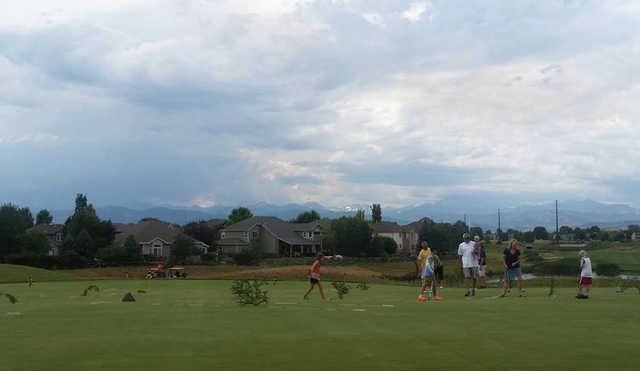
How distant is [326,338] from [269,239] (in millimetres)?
99274

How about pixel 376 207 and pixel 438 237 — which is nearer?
pixel 438 237

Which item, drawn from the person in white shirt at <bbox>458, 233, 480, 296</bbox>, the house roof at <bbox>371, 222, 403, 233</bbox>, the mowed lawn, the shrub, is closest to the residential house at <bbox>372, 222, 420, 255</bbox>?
the house roof at <bbox>371, 222, 403, 233</bbox>

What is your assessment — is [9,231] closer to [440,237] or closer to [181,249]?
[181,249]

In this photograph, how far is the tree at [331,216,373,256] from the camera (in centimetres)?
10688

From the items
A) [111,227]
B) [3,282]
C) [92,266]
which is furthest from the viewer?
[111,227]

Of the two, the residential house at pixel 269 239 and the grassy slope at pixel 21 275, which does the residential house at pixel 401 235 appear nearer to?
the residential house at pixel 269 239

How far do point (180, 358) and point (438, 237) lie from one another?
4297 inches

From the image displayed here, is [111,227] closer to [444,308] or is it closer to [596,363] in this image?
[444,308]

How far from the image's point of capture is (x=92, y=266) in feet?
274

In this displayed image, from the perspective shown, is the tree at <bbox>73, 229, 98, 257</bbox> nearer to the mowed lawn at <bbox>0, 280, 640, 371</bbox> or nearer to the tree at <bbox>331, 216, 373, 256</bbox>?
the tree at <bbox>331, 216, 373, 256</bbox>

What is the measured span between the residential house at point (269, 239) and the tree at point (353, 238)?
18.4 feet

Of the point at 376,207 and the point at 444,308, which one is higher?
the point at 376,207

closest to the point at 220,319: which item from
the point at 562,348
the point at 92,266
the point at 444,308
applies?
the point at 444,308

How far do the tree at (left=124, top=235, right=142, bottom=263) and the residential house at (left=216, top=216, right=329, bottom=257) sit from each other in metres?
15.6
